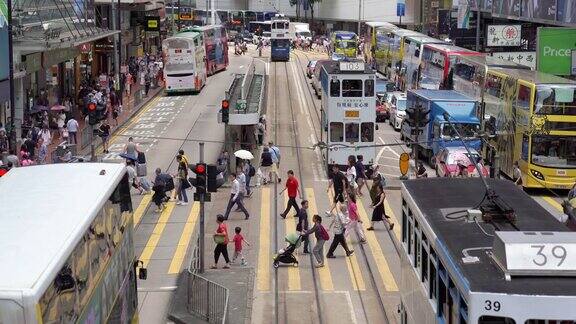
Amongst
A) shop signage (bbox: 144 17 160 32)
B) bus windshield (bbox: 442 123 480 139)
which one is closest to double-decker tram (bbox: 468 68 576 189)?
bus windshield (bbox: 442 123 480 139)

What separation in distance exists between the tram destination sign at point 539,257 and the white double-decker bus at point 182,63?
46628mm

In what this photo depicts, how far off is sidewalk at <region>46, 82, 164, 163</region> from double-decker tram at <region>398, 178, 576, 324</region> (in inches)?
816

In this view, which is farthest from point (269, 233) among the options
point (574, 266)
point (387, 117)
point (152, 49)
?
point (152, 49)

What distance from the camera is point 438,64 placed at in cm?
5147

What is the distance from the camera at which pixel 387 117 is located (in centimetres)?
5166

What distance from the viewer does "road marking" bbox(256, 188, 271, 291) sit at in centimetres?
2241

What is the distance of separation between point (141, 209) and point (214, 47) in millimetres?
42578

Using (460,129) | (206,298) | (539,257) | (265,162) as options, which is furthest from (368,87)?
(539,257)

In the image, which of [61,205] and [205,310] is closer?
[61,205]

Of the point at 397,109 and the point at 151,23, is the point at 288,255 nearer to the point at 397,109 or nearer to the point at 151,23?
the point at 397,109

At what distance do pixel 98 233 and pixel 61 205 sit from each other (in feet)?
2.88

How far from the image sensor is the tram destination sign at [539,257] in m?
10.1

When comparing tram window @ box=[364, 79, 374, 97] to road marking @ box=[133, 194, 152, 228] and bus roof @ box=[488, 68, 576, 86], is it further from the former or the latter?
road marking @ box=[133, 194, 152, 228]

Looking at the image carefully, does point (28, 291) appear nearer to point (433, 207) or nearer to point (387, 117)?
point (433, 207)
